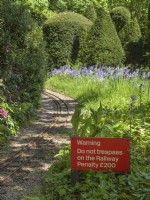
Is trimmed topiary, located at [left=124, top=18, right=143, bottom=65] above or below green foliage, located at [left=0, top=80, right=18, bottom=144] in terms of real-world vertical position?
above

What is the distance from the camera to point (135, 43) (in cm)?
2722

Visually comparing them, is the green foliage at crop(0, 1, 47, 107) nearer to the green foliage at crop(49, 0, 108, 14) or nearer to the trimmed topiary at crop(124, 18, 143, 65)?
the trimmed topiary at crop(124, 18, 143, 65)

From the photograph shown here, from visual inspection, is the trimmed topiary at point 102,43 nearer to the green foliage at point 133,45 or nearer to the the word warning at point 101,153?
the green foliage at point 133,45

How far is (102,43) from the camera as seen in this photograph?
2225 centimetres

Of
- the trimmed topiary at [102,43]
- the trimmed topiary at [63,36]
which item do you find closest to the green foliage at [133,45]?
the trimmed topiary at [63,36]

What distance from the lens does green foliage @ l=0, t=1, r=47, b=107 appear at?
40.6ft

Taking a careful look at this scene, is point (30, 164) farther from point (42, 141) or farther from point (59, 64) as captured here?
point (59, 64)

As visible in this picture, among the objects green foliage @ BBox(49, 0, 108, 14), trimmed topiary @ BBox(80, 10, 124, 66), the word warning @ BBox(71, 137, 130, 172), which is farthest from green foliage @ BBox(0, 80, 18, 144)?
green foliage @ BBox(49, 0, 108, 14)

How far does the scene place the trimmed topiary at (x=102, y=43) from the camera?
72.8 ft

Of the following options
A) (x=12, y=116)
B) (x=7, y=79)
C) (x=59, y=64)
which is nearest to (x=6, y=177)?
(x=12, y=116)

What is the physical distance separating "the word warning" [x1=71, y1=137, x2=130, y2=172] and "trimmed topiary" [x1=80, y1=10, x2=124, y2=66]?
16349 millimetres

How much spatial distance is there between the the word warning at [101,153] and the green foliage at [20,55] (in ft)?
21.1

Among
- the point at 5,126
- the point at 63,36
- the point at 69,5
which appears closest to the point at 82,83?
the point at 63,36

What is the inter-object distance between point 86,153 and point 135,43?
22.3m
